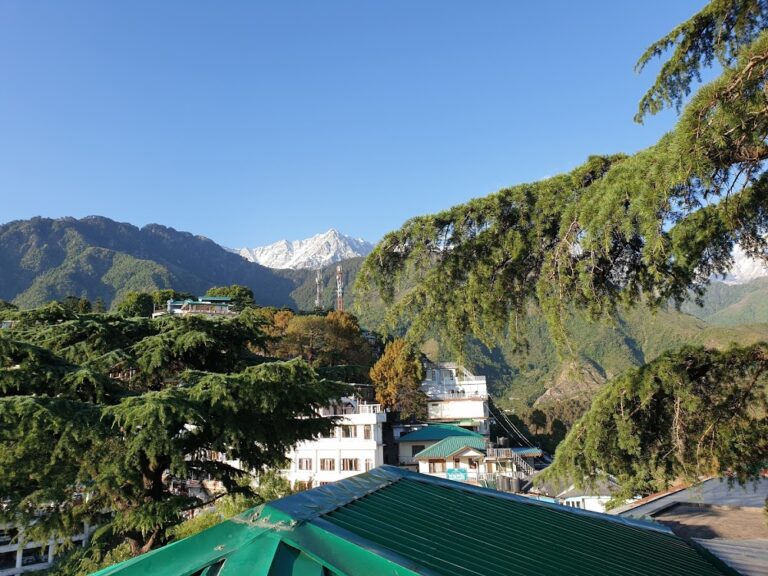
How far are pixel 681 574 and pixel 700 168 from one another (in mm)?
2942

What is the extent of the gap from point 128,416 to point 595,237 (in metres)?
6.76

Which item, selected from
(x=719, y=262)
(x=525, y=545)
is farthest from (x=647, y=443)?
(x=525, y=545)

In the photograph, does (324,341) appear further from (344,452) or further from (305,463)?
(344,452)

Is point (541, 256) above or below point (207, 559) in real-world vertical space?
above

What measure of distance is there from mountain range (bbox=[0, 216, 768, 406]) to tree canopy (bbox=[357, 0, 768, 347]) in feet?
159

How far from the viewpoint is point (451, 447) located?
31.1 metres

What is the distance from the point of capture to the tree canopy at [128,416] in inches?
303

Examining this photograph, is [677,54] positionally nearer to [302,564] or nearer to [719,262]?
[719,262]

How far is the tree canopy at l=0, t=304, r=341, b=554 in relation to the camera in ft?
25.2

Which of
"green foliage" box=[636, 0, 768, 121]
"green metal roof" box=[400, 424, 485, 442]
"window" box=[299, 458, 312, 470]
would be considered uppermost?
"green foliage" box=[636, 0, 768, 121]

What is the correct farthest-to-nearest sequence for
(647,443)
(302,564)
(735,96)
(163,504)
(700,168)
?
(163,504)
(647,443)
(700,168)
(735,96)
(302,564)

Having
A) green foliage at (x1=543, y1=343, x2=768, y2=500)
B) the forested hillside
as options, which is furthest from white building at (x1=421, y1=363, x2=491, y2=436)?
the forested hillside

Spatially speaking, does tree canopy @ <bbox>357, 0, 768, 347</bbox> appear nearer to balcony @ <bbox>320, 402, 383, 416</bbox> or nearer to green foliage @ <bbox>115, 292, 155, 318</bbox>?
balcony @ <bbox>320, 402, 383, 416</bbox>

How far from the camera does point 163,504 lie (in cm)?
860
